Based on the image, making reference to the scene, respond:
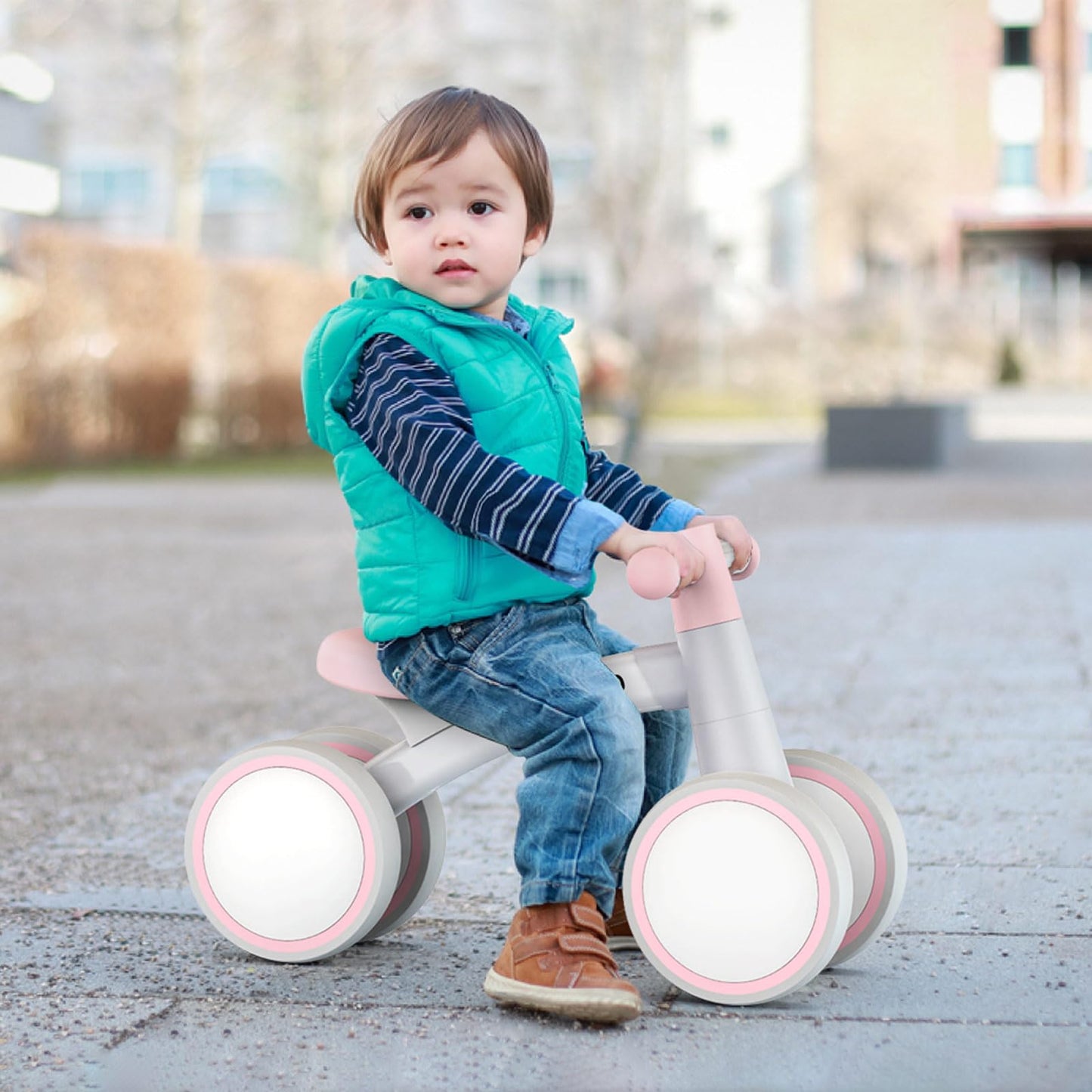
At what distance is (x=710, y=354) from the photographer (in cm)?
3169

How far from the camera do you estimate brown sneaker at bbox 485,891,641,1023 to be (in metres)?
2.62

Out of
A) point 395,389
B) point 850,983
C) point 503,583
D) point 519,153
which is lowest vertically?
point 850,983

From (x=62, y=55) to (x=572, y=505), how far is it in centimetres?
3366

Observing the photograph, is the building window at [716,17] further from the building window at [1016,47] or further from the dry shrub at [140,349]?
the dry shrub at [140,349]

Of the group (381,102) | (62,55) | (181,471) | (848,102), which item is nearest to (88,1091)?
(181,471)

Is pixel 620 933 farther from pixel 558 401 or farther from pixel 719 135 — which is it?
pixel 719 135

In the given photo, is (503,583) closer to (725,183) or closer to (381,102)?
(381,102)

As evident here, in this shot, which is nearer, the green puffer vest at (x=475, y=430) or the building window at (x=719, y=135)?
the green puffer vest at (x=475, y=430)

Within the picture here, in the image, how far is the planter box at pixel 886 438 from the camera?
47.4ft

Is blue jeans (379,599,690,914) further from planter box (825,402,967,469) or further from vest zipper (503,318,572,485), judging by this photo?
planter box (825,402,967,469)

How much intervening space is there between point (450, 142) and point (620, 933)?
1.31 meters

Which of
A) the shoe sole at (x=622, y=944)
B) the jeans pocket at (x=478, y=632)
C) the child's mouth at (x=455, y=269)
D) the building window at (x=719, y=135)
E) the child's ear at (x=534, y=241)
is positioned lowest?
the shoe sole at (x=622, y=944)

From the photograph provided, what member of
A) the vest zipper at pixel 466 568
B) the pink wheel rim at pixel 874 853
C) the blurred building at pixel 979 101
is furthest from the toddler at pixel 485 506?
the blurred building at pixel 979 101

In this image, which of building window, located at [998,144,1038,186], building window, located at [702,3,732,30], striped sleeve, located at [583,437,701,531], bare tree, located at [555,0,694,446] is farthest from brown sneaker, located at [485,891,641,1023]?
building window, located at [998,144,1038,186]
